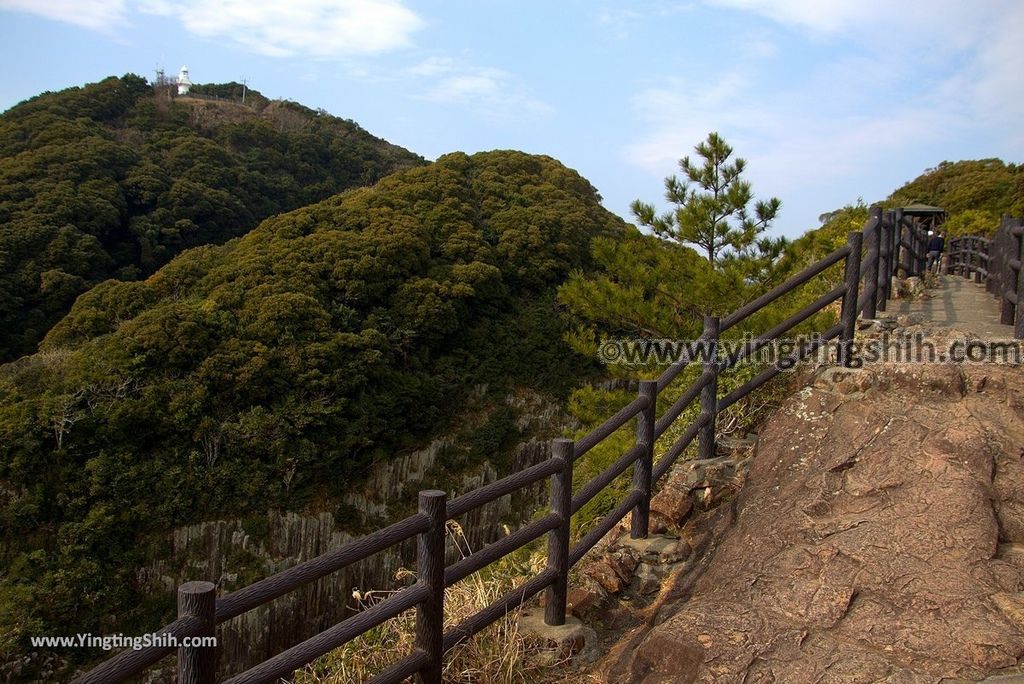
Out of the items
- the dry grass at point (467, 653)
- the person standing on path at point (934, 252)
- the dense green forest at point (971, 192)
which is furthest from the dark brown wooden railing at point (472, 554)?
the dense green forest at point (971, 192)

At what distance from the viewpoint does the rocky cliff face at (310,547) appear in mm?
14977

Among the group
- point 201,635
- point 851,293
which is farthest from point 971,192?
point 201,635

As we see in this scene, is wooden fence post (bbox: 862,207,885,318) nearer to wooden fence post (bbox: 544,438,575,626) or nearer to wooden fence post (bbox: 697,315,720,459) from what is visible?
wooden fence post (bbox: 697,315,720,459)

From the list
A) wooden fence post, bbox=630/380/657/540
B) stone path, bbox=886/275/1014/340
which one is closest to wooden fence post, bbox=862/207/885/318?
stone path, bbox=886/275/1014/340

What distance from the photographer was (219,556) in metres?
16.0

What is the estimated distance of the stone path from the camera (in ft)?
22.2

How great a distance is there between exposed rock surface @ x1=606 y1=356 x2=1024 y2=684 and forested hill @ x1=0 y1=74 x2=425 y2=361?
A: 950 inches

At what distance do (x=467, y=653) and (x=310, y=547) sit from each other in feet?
48.2

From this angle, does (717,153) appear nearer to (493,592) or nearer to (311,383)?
(493,592)

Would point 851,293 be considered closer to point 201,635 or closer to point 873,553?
point 873,553

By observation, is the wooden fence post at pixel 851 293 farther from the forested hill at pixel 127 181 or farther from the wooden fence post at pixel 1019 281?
the forested hill at pixel 127 181

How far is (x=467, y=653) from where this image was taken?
134 inches

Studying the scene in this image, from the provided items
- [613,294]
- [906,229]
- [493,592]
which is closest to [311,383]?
[613,294]

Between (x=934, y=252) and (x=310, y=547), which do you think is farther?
(x=310, y=547)
